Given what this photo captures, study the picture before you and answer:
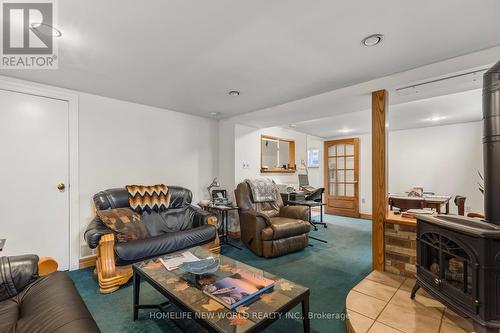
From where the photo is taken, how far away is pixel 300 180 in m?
5.41

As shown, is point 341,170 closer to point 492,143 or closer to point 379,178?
point 379,178

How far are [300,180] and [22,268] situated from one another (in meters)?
4.78

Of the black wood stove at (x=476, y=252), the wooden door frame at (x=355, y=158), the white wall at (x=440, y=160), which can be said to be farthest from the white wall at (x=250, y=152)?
the black wood stove at (x=476, y=252)

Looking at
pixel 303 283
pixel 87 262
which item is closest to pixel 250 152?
pixel 303 283

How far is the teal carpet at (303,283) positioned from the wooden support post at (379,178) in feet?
1.28

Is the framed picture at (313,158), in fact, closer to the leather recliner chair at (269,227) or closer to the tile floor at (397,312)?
the leather recliner chair at (269,227)

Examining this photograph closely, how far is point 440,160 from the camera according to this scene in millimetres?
5055

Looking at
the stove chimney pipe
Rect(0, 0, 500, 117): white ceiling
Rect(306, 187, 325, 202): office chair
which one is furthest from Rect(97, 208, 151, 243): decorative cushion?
Rect(306, 187, 325, 202): office chair

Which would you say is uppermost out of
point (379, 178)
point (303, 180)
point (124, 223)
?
point (379, 178)

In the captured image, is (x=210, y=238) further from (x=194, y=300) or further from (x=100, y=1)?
(x=100, y=1)

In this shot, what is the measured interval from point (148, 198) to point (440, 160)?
6.00 metres

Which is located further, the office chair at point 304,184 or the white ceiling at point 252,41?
the office chair at point 304,184

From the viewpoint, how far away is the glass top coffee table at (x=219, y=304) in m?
1.15

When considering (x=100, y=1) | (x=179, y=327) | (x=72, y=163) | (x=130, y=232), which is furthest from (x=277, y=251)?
(x=100, y=1)
